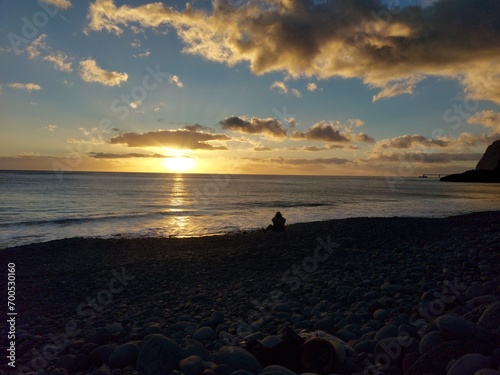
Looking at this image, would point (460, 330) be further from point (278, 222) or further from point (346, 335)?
point (278, 222)

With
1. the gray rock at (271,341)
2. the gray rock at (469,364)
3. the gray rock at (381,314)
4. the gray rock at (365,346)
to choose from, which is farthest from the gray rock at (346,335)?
the gray rock at (469,364)

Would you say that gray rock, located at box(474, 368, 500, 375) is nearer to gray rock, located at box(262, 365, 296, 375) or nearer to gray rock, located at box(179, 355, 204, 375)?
gray rock, located at box(262, 365, 296, 375)

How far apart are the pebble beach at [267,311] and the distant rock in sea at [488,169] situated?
15175 cm

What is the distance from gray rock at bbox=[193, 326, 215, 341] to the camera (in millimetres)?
6168

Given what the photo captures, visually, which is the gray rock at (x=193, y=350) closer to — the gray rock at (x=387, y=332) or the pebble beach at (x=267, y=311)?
the pebble beach at (x=267, y=311)

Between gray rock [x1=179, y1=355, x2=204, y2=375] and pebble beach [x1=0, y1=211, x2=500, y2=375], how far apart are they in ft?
0.05

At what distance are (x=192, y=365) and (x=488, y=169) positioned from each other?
178856 mm

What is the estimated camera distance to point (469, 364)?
3904mm

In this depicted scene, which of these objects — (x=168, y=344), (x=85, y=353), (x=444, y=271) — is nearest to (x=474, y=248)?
(x=444, y=271)

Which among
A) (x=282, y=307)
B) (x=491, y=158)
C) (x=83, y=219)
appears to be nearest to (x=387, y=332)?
(x=282, y=307)

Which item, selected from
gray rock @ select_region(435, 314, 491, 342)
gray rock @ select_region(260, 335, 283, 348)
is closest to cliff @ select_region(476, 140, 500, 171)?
gray rock @ select_region(435, 314, 491, 342)

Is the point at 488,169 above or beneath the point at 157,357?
above

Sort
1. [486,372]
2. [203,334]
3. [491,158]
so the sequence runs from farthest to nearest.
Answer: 1. [491,158]
2. [203,334]
3. [486,372]

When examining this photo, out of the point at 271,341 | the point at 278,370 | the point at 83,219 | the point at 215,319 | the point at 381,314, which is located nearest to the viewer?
the point at 278,370
